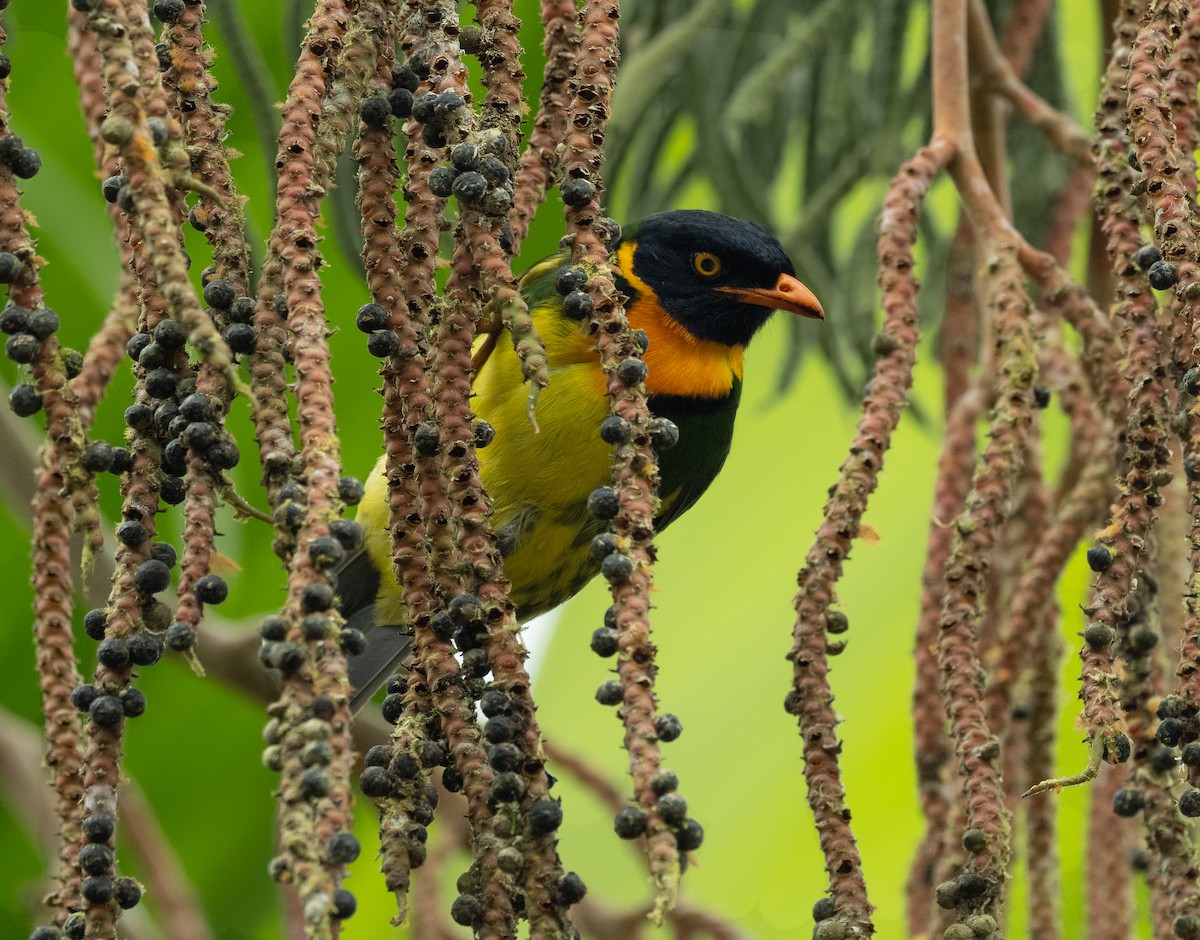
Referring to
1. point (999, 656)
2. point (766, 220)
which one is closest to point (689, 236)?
point (766, 220)

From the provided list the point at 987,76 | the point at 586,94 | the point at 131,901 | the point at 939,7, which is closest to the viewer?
the point at 131,901

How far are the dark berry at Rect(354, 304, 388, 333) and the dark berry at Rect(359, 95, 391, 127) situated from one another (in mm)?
174

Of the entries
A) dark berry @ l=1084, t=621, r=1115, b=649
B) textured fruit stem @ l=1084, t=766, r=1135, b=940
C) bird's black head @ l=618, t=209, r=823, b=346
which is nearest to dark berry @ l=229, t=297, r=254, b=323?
dark berry @ l=1084, t=621, r=1115, b=649

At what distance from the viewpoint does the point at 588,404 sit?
2.75 meters

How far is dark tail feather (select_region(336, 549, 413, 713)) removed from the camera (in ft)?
10.1

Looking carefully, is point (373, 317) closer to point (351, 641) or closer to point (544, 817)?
point (351, 641)

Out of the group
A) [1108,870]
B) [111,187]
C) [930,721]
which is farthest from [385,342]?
[1108,870]

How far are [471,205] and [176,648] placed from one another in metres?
0.41

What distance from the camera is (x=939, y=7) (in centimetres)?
217

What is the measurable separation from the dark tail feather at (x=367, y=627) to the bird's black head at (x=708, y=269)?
789 millimetres

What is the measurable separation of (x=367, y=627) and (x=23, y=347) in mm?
2121

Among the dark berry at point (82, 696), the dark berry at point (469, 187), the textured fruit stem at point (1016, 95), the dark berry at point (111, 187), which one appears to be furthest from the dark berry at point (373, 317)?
the textured fruit stem at point (1016, 95)

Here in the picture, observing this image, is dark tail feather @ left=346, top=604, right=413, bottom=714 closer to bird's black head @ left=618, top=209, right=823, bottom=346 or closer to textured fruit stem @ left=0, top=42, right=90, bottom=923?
bird's black head @ left=618, top=209, right=823, bottom=346

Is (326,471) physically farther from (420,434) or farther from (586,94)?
(586,94)
